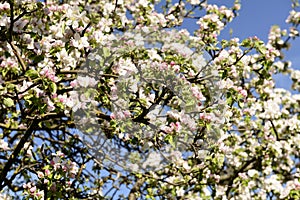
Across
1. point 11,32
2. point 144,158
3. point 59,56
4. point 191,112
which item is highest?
point 11,32

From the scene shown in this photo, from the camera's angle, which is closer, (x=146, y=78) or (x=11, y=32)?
(x=146, y=78)

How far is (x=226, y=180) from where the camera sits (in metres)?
9.95

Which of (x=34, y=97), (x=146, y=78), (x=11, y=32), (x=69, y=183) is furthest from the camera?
(x=69, y=183)

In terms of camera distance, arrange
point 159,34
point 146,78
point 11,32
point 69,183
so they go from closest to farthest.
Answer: point 146,78 → point 159,34 → point 11,32 → point 69,183

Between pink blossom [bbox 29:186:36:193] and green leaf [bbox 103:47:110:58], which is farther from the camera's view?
pink blossom [bbox 29:186:36:193]

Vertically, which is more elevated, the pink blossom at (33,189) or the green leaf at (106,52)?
the green leaf at (106,52)

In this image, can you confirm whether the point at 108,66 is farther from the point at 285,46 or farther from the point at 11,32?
the point at 285,46

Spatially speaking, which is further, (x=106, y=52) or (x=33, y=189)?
(x=33, y=189)

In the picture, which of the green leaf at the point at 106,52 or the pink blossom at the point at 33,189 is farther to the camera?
the pink blossom at the point at 33,189

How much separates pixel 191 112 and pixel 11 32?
1958 mm

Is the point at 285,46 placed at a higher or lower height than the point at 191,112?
higher

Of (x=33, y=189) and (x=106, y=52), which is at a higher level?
(x=106, y=52)

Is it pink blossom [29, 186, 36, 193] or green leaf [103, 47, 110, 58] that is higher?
green leaf [103, 47, 110, 58]

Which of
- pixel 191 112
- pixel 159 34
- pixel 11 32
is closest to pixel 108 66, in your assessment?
pixel 159 34
